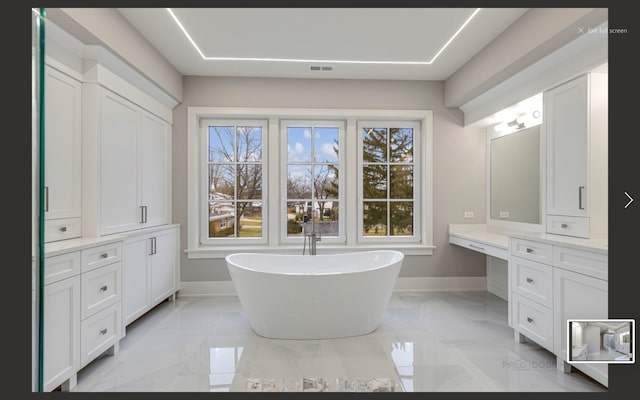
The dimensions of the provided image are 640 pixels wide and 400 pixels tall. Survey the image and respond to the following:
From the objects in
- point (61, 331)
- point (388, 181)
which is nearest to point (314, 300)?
point (61, 331)

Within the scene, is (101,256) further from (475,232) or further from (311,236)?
(475,232)

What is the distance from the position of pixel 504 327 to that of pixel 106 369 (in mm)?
3100

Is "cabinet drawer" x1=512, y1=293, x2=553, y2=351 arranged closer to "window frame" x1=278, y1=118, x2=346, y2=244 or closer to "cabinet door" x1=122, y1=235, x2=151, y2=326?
"window frame" x1=278, y1=118, x2=346, y2=244

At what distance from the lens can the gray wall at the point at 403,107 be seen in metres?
3.85

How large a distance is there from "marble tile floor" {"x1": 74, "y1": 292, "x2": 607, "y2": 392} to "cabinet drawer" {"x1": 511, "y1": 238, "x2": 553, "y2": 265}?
2.26 feet

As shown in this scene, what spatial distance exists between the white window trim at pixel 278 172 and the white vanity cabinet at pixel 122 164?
296mm

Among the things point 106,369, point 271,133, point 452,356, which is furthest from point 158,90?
point 452,356

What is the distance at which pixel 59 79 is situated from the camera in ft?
7.39

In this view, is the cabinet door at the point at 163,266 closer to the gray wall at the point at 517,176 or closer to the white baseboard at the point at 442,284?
the white baseboard at the point at 442,284

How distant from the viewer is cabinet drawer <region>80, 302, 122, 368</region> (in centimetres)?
206

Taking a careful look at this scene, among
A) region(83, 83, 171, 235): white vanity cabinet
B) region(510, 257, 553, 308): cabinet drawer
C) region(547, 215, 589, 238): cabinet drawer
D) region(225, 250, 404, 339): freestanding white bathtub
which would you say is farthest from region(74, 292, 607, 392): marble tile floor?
region(83, 83, 171, 235): white vanity cabinet

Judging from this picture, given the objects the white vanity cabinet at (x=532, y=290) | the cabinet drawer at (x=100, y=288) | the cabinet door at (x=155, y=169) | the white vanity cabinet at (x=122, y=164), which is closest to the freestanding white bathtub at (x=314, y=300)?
the cabinet drawer at (x=100, y=288)

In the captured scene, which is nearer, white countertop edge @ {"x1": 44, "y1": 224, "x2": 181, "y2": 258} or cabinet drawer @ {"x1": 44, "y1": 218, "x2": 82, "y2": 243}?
white countertop edge @ {"x1": 44, "y1": 224, "x2": 181, "y2": 258}
